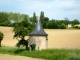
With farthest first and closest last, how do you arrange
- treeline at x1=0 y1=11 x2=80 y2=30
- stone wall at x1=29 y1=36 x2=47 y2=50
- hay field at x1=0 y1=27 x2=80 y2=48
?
treeline at x1=0 y1=11 x2=80 y2=30, hay field at x1=0 y1=27 x2=80 y2=48, stone wall at x1=29 y1=36 x2=47 y2=50

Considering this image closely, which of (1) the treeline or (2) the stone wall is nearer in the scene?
(2) the stone wall

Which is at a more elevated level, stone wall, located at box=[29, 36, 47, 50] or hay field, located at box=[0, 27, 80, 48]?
stone wall, located at box=[29, 36, 47, 50]

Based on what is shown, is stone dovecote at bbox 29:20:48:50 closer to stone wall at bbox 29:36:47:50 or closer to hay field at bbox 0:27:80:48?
stone wall at bbox 29:36:47:50

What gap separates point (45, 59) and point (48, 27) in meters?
60.9

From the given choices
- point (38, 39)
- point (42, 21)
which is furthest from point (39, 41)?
point (42, 21)

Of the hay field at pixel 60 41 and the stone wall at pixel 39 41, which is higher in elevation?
the stone wall at pixel 39 41

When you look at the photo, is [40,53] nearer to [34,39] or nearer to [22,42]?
[34,39]

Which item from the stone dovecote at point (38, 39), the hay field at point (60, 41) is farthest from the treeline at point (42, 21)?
the stone dovecote at point (38, 39)

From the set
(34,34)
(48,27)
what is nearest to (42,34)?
(34,34)

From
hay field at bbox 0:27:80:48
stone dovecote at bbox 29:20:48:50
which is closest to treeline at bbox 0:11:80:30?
hay field at bbox 0:27:80:48

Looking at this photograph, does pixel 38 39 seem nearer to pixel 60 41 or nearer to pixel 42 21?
Result: pixel 60 41

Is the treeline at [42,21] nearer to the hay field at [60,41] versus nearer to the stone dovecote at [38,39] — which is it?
the hay field at [60,41]

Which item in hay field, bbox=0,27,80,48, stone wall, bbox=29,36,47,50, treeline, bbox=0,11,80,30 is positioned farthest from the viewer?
treeline, bbox=0,11,80,30

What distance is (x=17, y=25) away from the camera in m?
37.9
